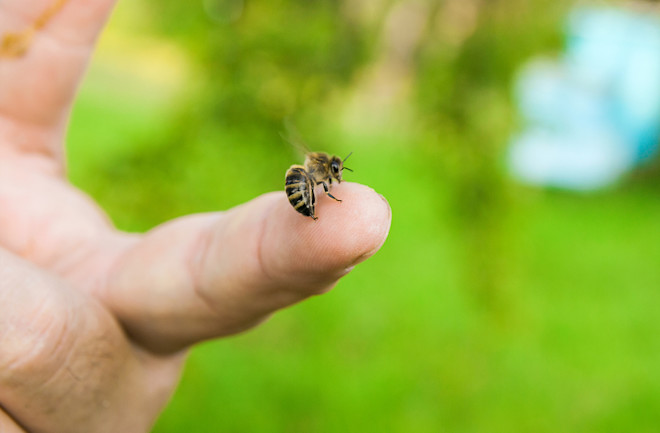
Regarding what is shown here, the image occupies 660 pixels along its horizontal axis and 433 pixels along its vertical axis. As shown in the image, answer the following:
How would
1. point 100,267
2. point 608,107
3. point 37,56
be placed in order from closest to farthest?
point 100,267, point 37,56, point 608,107

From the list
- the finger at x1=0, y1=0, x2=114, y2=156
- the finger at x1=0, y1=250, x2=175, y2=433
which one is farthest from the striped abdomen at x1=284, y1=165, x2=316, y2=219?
the finger at x1=0, y1=0, x2=114, y2=156

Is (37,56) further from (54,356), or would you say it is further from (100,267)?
(54,356)

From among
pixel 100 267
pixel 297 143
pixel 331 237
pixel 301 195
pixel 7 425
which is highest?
pixel 297 143

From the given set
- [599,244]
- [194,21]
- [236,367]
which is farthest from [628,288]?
[194,21]

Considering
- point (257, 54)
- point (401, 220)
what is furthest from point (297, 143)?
point (401, 220)

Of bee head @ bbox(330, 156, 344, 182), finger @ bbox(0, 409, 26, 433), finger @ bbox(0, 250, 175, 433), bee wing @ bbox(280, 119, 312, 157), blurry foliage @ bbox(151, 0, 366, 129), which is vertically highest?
blurry foliage @ bbox(151, 0, 366, 129)

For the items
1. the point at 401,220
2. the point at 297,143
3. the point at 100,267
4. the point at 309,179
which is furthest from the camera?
the point at 401,220

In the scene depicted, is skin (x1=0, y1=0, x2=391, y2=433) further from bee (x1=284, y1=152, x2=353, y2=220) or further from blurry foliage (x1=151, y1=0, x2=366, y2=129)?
blurry foliage (x1=151, y1=0, x2=366, y2=129)

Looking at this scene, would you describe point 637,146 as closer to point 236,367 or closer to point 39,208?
point 236,367
